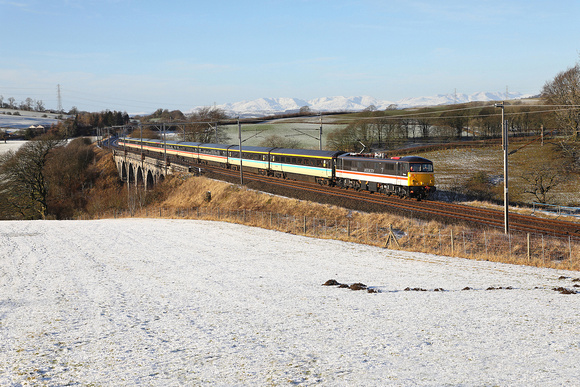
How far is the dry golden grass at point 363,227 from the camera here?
87.6 ft

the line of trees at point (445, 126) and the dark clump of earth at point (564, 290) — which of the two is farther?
the line of trees at point (445, 126)

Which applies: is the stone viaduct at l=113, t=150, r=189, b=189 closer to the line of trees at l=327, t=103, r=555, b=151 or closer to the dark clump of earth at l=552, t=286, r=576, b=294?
the line of trees at l=327, t=103, r=555, b=151

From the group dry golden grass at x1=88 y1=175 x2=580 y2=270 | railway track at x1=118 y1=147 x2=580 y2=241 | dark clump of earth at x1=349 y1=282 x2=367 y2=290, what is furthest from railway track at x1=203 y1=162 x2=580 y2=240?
dark clump of earth at x1=349 y1=282 x2=367 y2=290

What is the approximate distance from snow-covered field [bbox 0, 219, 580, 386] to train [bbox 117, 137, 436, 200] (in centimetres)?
1396

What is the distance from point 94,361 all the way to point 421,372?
7521 mm

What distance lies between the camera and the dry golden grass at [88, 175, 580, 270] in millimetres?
26688

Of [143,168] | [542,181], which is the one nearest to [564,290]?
[542,181]

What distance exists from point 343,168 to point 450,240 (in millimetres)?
20648

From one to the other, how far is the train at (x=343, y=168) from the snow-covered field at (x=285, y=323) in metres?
14.0

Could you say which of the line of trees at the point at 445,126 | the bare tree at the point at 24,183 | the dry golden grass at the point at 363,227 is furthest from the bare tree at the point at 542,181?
the bare tree at the point at 24,183

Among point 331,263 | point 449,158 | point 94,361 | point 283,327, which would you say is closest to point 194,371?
point 94,361

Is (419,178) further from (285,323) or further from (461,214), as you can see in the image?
(285,323)

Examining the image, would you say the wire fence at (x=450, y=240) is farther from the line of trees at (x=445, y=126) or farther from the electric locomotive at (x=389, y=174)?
the line of trees at (x=445, y=126)

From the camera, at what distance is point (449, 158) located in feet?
265
